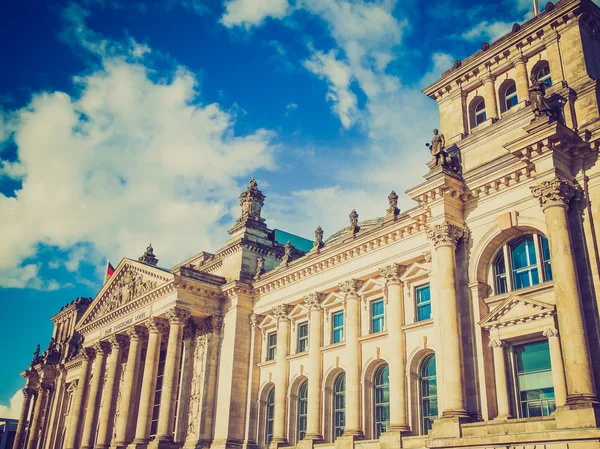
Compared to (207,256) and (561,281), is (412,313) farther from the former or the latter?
(207,256)

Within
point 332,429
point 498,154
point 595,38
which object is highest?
point 595,38

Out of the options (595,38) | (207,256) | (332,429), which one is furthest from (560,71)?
(207,256)

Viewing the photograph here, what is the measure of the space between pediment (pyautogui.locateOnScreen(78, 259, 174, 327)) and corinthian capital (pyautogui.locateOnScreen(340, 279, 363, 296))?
11.7 metres

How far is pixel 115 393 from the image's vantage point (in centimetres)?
4222

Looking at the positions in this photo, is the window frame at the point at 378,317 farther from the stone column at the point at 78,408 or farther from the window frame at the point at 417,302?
the stone column at the point at 78,408

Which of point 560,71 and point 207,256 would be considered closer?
point 560,71

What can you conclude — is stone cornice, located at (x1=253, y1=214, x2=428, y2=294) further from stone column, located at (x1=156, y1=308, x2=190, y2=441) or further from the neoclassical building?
stone column, located at (x1=156, y1=308, x2=190, y2=441)

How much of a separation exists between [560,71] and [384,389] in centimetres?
1586

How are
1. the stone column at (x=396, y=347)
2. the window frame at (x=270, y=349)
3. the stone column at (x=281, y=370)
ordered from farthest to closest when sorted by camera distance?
the window frame at (x=270, y=349) → the stone column at (x=281, y=370) → the stone column at (x=396, y=347)

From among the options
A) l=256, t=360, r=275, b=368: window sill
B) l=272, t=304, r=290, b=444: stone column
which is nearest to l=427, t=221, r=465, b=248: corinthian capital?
l=272, t=304, r=290, b=444: stone column

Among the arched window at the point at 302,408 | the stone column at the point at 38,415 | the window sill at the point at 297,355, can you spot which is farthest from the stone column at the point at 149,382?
the stone column at the point at 38,415

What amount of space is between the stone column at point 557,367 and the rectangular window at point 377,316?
32.7ft

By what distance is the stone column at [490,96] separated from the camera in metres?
26.8

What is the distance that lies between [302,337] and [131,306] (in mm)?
13386
